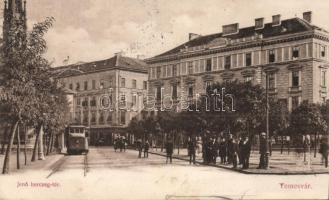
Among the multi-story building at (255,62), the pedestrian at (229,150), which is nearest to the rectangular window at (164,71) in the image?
the multi-story building at (255,62)

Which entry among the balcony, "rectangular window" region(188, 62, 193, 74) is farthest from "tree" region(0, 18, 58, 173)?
"rectangular window" region(188, 62, 193, 74)

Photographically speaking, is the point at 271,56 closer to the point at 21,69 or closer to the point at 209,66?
the point at 209,66

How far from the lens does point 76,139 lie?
1160 inches

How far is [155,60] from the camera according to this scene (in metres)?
40.8

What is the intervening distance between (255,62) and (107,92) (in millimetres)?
11292

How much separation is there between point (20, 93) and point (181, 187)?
5.07 metres

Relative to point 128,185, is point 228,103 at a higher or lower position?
higher

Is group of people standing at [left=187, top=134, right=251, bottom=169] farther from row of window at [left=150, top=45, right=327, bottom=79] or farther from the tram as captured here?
row of window at [left=150, top=45, right=327, bottom=79]

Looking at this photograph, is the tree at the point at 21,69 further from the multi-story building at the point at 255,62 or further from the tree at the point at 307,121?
the tree at the point at 307,121

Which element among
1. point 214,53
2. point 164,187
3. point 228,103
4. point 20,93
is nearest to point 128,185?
point 164,187

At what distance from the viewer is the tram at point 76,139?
96.3 ft

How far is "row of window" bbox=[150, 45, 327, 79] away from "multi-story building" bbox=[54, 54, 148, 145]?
1852 millimetres

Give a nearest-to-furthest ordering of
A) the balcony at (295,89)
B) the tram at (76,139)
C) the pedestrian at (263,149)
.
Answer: the pedestrian at (263,149), the tram at (76,139), the balcony at (295,89)

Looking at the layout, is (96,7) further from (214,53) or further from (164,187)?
(214,53)
